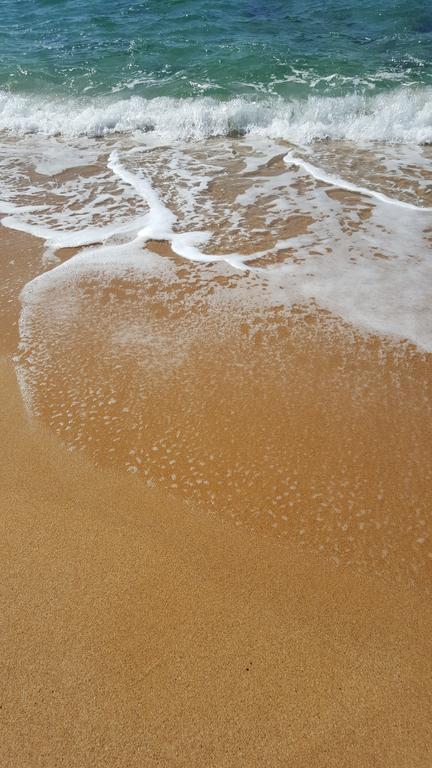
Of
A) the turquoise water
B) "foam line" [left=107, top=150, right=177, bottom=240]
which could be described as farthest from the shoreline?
the turquoise water

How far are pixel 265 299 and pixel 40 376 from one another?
5.44 ft

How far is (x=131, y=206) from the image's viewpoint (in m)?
5.25

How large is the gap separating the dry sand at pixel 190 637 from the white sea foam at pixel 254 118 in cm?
721

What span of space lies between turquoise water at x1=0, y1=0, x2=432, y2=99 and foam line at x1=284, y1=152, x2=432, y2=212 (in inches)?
138

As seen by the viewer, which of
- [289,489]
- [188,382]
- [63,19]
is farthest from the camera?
[63,19]

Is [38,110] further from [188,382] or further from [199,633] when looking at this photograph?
[199,633]

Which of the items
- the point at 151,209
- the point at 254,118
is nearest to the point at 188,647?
the point at 151,209

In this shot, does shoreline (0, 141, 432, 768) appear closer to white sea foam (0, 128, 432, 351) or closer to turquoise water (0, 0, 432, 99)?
white sea foam (0, 128, 432, 351)

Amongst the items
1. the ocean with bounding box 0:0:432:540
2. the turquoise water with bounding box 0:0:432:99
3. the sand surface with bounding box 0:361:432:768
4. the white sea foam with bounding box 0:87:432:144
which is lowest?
the sand surface with bounding box 0:361:432:768

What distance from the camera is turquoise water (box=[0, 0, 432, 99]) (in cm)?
971

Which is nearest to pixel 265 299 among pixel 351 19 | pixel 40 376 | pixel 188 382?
pixel 188 382

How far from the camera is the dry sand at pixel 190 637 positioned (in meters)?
1.53

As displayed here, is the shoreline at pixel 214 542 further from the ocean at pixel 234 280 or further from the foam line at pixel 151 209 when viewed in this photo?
the foam line at pixel 151 209

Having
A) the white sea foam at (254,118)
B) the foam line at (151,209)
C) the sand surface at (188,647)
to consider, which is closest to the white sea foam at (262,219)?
the foam line at (151,209)
